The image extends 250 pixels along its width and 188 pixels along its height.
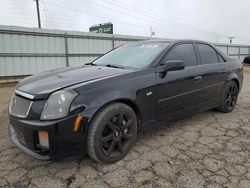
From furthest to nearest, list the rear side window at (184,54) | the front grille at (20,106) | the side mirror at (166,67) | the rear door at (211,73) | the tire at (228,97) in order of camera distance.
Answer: the tire at (228,97)
the rear door at (211,73)
the rear side window at (184,54)
the side mirror at (166,67)
the front grille at (20,106)

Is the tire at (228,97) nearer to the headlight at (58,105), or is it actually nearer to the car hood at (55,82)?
the car hood at (55,82)

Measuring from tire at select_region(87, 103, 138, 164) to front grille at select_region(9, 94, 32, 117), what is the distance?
0.69m

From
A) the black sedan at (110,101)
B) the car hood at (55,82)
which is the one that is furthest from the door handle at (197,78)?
the car hood at (55,82)

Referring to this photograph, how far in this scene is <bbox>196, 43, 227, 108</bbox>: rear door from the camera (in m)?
3.60

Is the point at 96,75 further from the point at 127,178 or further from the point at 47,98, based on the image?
the point at 127,178

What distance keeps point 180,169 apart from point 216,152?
670mm

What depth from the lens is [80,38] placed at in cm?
1020

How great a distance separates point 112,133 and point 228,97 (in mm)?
2909

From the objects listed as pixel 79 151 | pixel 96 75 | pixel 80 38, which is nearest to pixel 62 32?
pixel 80 38

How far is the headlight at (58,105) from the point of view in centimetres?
208

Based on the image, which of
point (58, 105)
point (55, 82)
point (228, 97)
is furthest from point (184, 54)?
point (58, 105)

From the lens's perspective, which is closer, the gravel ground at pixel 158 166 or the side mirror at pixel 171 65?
the gravel ground at pixel 158 166

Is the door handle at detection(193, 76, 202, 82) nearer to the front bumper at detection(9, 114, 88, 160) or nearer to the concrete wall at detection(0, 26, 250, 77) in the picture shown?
the front bumper at detection(9, 114, 88, 160)

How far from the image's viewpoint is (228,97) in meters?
4.26
